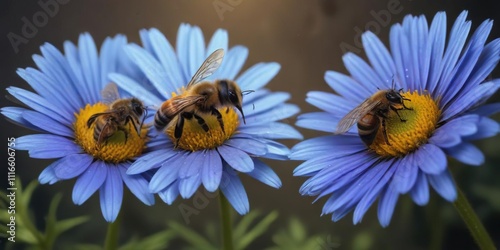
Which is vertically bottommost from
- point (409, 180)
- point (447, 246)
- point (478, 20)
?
point (447, 246)

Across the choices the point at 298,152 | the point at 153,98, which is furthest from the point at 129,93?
the point at 298,152

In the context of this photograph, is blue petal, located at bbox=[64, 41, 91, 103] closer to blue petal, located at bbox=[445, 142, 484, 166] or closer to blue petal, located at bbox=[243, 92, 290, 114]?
blue petal, located at bbox=[243, 92, 290, 114]

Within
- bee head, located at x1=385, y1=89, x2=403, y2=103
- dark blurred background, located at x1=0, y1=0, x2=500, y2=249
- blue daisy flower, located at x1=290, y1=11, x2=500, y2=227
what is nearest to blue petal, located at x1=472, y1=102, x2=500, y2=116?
blue daisy flower, located at x1=290, y1=11, x2=500, y2=227

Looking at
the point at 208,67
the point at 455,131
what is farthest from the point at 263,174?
the point at 455,131

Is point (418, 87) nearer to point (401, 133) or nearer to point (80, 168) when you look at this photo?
point (401, 133)

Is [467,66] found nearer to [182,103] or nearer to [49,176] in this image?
[182,103]

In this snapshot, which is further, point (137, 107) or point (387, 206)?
point (137, 107)

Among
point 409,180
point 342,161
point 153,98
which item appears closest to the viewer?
point 409,180
